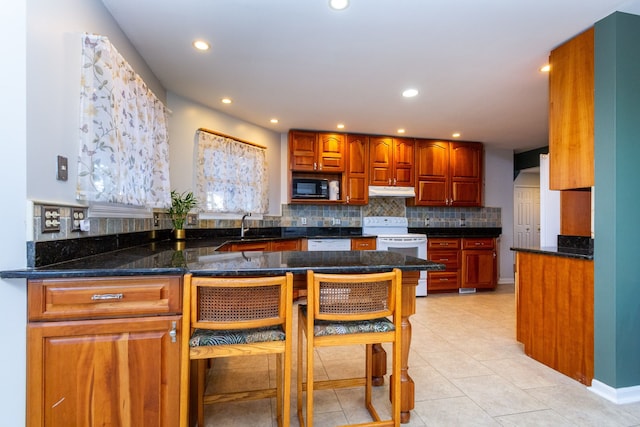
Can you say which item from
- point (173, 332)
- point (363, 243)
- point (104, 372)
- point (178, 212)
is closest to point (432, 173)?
point (363, 243)

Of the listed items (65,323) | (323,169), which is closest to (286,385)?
(65,323)

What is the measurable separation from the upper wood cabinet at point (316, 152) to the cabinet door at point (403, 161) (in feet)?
2.80

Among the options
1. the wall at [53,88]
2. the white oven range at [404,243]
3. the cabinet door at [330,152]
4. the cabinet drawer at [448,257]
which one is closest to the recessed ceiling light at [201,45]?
the wall at [53,88]

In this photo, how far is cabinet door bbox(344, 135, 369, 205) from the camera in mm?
4570

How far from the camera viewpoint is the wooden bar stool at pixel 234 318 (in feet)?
4.11

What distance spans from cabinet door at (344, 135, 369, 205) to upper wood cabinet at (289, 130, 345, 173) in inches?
5.0

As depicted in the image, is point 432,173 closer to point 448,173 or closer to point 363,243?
point 448,173

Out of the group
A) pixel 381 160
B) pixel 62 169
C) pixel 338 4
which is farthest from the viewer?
pixel 381 160

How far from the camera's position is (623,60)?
6.19 feet

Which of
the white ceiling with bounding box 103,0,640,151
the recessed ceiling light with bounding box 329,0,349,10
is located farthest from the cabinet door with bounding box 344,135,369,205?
the recessed ceiling light with bounding box 329,0,349,10

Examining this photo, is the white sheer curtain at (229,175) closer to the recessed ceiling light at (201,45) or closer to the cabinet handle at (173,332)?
the recessed ceiling light at (201,45)

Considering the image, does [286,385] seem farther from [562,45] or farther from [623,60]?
[562,45]

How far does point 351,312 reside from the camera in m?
1.41

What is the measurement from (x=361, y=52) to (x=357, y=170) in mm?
2359
